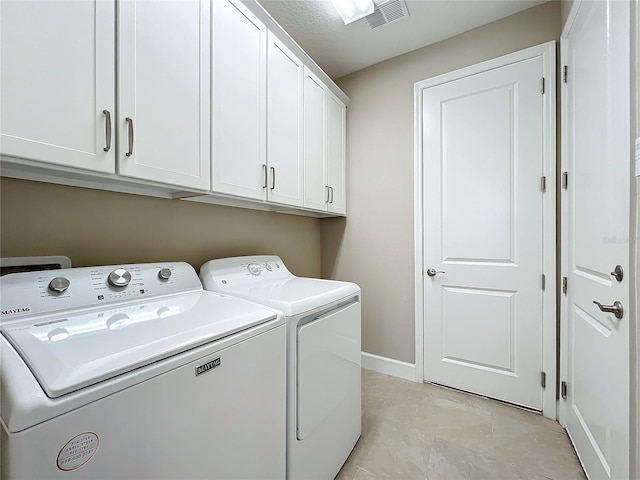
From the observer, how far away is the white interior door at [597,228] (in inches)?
40.9

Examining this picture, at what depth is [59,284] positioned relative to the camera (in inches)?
37.6

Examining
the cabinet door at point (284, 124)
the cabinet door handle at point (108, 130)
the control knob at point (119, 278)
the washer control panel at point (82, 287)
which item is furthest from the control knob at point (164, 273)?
the cabinet door at point (284, 124)

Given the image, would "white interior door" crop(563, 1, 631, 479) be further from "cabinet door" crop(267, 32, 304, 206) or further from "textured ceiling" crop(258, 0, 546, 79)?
"cabinet door" crop(267, 32, 304, 206)

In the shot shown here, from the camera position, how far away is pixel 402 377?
2.38 meters

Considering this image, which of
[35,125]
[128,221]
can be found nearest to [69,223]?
[128,221]

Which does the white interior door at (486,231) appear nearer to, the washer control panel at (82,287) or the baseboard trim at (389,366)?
the baseboard trim at (389,366)

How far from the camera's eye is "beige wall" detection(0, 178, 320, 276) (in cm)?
103

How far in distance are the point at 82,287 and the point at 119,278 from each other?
0.12 metres

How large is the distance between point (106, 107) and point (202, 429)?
3.51 feet

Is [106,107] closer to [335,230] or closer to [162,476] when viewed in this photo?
[162,476]

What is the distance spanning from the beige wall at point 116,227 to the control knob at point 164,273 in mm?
190

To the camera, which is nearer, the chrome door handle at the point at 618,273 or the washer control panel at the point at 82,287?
the washer control panel at the point at 82,287

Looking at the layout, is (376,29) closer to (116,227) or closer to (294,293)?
(294,293)

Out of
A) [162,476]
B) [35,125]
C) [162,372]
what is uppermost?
[35,125]
